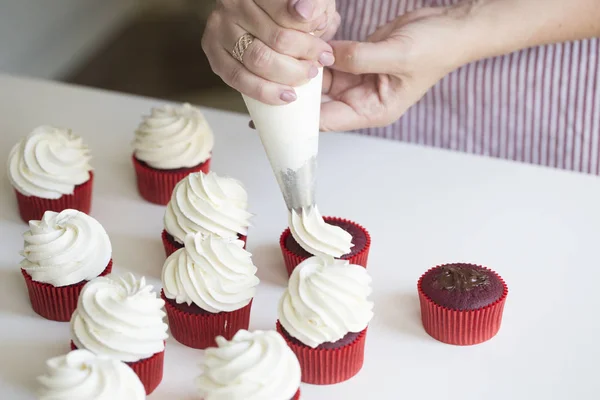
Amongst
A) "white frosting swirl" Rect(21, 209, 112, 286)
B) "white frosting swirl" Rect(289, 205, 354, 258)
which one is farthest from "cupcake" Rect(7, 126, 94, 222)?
"white frosting swirl" Rect(289, 205, 354, 258)

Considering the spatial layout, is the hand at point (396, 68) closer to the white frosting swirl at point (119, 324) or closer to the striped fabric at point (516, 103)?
the striped fabric at point (516, 103)

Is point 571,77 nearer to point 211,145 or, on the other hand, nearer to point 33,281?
point 211,145

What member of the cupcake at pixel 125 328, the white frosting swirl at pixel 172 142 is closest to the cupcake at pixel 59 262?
the cupcake at pixel 125 328

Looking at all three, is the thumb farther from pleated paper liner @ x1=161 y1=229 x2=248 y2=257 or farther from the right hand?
pleated paper liner @ x1=161 y1=229 x2=248 y2=257

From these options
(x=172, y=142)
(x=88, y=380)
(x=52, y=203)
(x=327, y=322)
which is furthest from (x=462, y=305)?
(x=52, y=203)

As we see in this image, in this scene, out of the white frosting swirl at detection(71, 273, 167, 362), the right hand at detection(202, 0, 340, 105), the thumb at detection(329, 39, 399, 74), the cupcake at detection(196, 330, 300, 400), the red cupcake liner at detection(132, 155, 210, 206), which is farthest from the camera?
the red cupcake liner at detection(132, 155, 210, 206)

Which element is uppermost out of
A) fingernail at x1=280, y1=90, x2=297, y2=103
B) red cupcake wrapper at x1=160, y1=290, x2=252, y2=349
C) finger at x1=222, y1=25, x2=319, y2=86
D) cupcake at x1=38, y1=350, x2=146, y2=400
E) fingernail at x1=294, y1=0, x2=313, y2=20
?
fingernail at x1=294, y1=0, x2=313, y2=20
